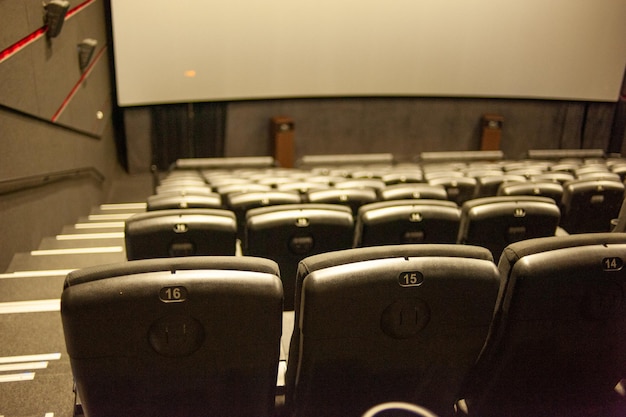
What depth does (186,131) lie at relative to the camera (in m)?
7.00

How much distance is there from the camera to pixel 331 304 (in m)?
0.87

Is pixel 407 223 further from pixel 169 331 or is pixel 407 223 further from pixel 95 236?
pixel 95 236

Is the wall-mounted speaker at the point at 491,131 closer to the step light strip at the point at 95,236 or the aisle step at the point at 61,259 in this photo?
the step light strip at the point at 95,236

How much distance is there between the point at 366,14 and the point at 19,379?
628 cm

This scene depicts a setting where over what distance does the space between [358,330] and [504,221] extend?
102cm

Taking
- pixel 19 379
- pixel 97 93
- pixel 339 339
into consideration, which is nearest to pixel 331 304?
pixel 339 339

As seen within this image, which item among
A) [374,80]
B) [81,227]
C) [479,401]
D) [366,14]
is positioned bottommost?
[81,227]

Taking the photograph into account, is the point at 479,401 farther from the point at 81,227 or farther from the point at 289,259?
the point at 81,227

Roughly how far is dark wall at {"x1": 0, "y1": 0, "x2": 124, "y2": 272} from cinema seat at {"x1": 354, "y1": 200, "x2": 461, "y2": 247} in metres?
1.90

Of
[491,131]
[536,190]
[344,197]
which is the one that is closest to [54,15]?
[344,197]

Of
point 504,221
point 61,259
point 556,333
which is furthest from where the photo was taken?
point 61,259

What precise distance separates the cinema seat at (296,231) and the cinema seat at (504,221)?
17.1 inches

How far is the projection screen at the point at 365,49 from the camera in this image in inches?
253

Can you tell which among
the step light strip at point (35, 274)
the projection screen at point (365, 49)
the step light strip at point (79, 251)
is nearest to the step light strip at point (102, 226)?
the step light strip at point (79, 251)
